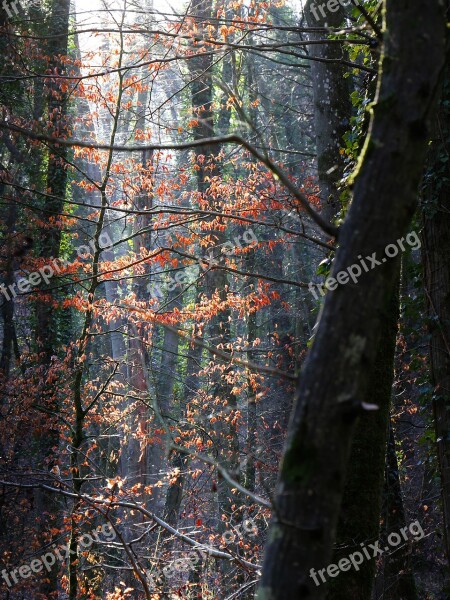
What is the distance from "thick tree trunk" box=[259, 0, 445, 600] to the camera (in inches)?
63.7

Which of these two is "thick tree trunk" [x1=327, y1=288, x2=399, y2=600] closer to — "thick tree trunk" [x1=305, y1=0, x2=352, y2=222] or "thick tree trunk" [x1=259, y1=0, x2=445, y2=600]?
"thick tree trunk" [x1=259, y1=0, x2=445, y2=600]

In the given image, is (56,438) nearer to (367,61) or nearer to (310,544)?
(367,61)

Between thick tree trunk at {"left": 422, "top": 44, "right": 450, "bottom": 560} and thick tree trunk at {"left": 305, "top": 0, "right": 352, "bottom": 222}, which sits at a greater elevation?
thick tree trunk at {"left": 305, "top": 0, "right": 352, "bottom": 222}

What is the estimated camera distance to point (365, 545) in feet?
11.2

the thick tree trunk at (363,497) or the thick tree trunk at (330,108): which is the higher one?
the thick tree trunk at (330,108)

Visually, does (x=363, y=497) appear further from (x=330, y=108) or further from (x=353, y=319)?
(x=330, y=108)

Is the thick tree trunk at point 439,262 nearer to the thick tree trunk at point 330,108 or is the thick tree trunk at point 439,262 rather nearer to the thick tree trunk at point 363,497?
the thick tree trunk at point 330,108

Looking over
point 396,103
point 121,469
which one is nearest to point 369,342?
point 396,103

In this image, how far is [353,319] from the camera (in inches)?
68.1

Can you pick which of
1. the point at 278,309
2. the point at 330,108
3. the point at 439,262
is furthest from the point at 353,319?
the point at 278,309

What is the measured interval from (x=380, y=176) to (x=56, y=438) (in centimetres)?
1016

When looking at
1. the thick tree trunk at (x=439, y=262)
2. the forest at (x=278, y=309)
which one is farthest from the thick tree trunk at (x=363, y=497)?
the thick tree trunk at (x=439, y=262)

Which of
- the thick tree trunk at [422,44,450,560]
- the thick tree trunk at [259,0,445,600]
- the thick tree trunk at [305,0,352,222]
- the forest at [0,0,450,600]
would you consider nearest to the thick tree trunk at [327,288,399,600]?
the forest at [0,0,450,600]

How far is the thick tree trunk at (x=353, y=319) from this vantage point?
5.31 feet
